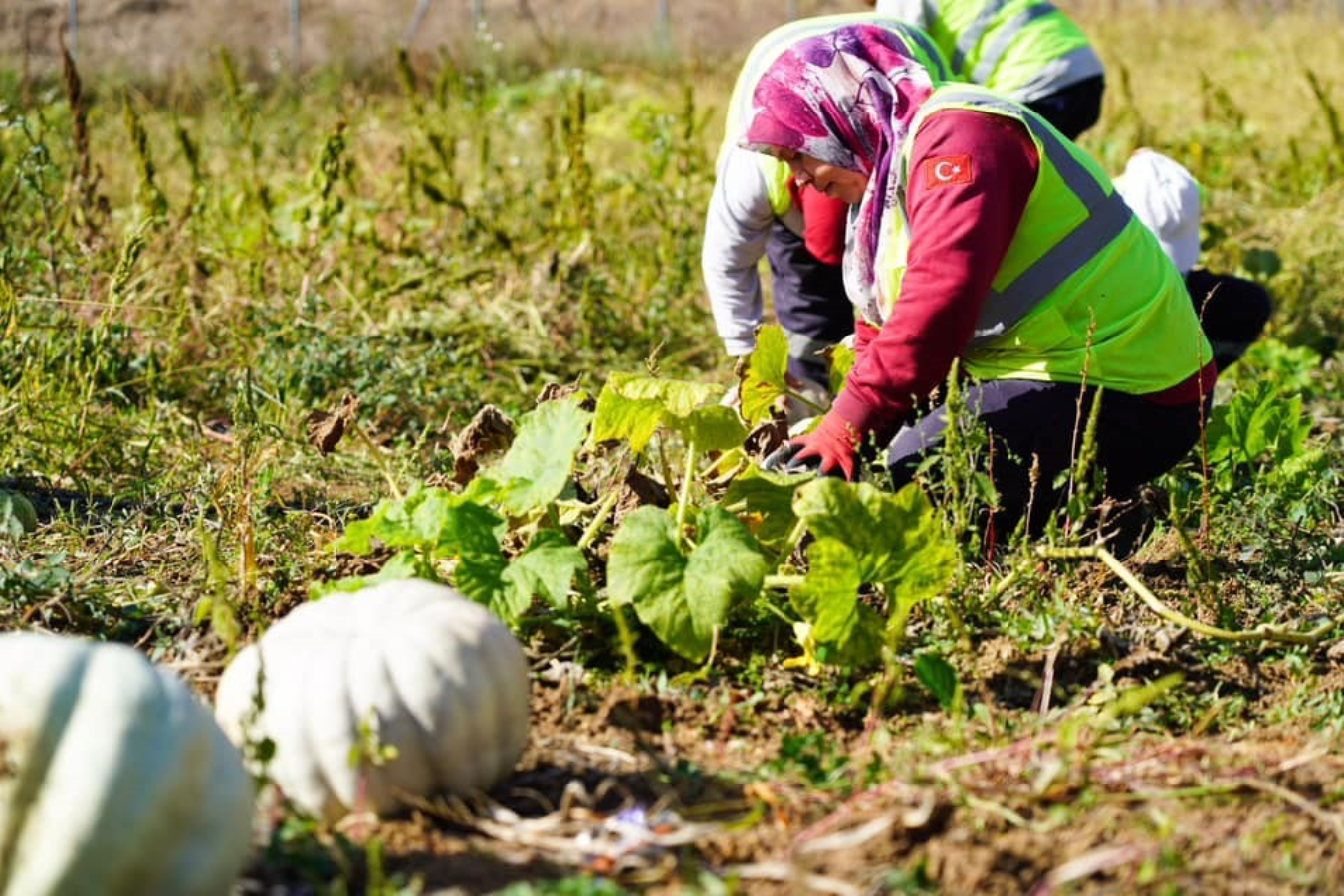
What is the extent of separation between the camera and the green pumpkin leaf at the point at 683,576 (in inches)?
105

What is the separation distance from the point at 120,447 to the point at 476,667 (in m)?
2.26

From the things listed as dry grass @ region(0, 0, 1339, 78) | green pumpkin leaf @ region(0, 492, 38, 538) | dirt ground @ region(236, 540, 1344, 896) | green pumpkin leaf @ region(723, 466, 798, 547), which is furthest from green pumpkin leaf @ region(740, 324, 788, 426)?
dry grass @ region(0, 0, 1339, 78)

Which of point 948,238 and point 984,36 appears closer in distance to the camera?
point 948,238

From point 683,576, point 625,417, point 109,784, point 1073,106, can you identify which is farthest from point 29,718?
point 1073,106

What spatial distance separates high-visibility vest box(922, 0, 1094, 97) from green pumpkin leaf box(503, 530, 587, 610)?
9.76ft

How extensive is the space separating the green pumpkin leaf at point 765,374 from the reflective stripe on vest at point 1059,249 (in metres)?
0.44

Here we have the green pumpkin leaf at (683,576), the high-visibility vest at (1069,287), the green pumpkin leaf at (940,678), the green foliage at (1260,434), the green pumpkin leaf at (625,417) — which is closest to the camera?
the green pumpkin leaf at (940,678)

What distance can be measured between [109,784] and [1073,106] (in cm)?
436

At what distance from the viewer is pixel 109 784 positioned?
5.77ft

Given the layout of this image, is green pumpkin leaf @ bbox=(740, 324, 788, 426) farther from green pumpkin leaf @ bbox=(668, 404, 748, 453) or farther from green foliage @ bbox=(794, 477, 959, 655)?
green foliage @ bbox=(794, 477, 959, 655)

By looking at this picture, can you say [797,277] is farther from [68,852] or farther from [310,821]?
[68,852]

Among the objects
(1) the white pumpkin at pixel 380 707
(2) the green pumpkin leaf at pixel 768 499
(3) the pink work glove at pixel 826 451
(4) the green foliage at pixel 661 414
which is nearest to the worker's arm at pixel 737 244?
(3) the pink work glove at pixel 826 451

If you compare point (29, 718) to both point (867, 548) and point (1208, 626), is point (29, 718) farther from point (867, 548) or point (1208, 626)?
point (1208, 626)

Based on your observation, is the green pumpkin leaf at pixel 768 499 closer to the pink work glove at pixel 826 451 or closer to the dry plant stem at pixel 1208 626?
the pink work glove at pixel 826 451
